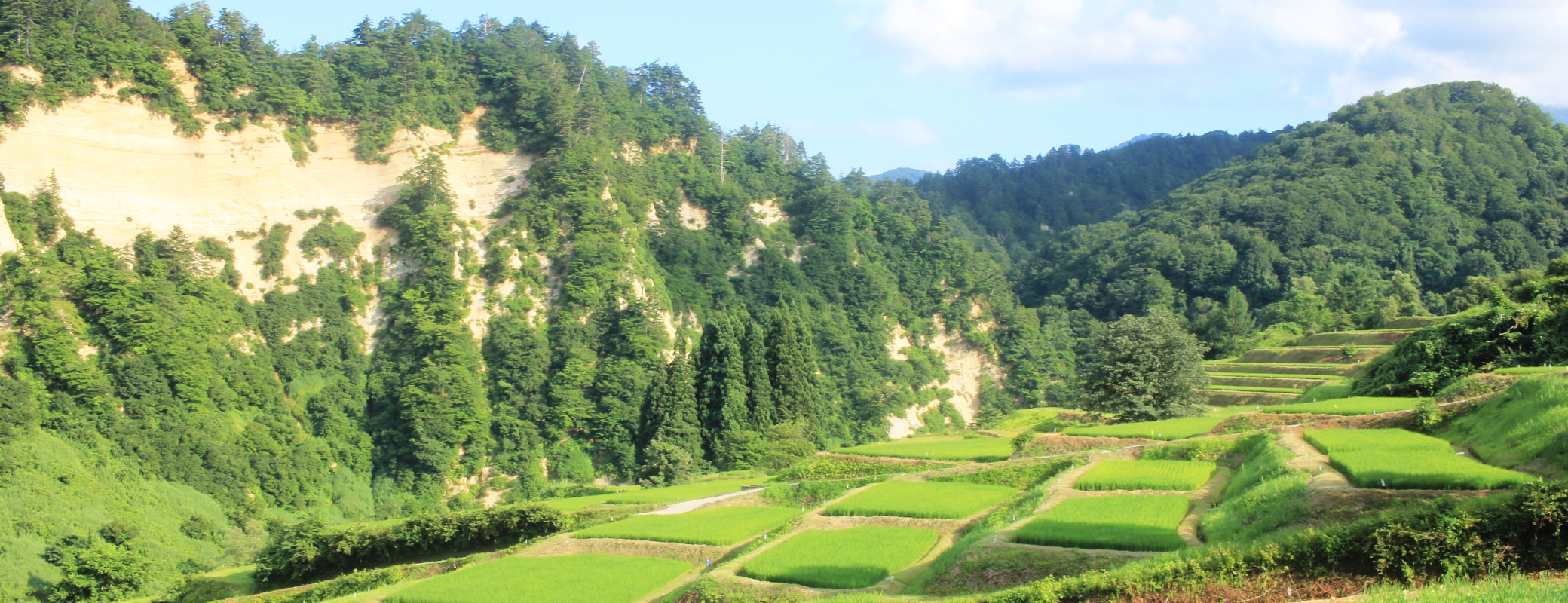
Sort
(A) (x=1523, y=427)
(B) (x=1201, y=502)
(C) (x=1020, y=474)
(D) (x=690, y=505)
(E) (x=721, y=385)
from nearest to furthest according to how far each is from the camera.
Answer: (A) (x=1523, y=427)
(B) (x=1201, y=502)
(C) (x=1020, y=474)
(D) (x=690, y=505)
(E) (x=721, y=385)

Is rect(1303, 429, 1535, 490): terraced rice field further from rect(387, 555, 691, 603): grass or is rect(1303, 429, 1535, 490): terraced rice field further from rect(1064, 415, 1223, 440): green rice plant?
rect(387, 555, 691, 603): grass

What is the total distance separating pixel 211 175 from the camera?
1919 inches

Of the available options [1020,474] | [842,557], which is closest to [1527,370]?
[1020,474]

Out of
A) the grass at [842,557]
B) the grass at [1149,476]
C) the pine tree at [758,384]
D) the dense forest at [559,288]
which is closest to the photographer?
the grass at [842,557]

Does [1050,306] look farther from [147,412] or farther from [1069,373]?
[147,412]

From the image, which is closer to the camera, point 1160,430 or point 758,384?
point 1160,430

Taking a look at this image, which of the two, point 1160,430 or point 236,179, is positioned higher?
point 236,179

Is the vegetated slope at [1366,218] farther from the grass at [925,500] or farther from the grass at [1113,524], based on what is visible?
the grass at [1113,524]

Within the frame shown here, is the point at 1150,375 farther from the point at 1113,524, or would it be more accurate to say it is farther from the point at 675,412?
the point at 675,412

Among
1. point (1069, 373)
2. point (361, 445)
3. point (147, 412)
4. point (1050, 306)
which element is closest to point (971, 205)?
point (1050, 306)

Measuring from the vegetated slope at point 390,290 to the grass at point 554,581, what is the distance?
1775cm

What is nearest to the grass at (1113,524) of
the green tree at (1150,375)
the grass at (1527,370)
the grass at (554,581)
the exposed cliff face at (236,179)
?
the grass at (554,581)

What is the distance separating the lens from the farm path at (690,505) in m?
23.9

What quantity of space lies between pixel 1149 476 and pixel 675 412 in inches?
1203
